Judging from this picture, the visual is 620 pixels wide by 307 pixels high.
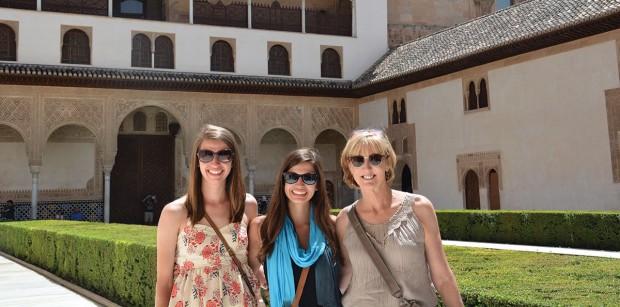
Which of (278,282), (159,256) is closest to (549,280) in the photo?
(278,282)

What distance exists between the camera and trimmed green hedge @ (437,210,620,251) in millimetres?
12328

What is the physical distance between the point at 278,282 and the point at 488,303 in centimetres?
172

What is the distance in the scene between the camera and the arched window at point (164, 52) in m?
21.8

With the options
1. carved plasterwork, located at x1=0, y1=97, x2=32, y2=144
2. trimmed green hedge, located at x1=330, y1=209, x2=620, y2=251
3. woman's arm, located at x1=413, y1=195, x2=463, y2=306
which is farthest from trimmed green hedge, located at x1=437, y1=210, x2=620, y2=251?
carved plasterwork, located at x1=0, y1=97, x2=32, y2=144

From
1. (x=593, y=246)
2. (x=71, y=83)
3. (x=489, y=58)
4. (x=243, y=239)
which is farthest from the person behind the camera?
(x=71, y=83)

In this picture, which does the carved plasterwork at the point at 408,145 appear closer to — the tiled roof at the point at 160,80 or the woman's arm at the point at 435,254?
the tiled roof at the point at 160,80

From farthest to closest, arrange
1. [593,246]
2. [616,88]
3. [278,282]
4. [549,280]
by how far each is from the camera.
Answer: [616,88] < [593,246] < [549,280] < [278,282]

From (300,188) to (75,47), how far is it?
20.1 metres

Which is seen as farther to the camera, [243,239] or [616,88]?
[616,88]

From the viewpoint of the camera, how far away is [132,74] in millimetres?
20234

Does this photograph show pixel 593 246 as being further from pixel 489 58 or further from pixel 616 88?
pixel 489 58

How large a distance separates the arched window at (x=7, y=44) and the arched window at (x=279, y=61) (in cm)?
889

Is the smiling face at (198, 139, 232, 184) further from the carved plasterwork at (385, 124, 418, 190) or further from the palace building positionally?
the carved plasterwork at (385, 124, 418, 190)

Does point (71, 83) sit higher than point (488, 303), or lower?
higher
